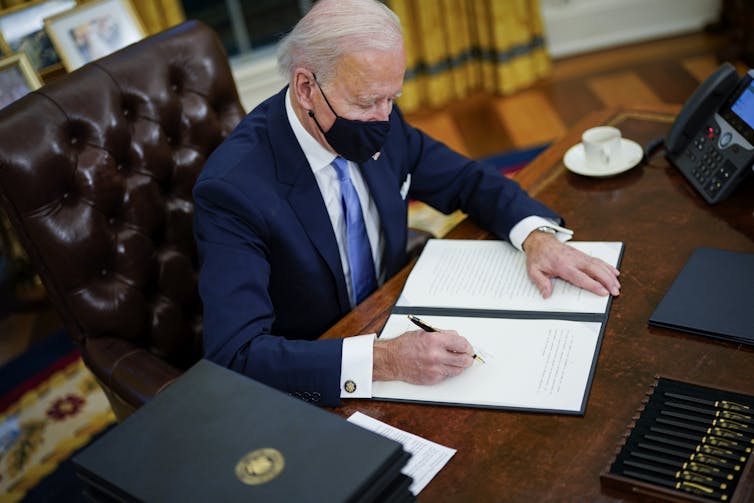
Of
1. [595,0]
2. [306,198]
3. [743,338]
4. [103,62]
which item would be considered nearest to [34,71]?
[103,62]

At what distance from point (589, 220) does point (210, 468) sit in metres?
1.14

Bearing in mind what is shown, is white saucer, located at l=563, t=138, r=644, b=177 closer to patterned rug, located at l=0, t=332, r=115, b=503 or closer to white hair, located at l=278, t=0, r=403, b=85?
white hair, located at l=278, t=0, r=403, b=85

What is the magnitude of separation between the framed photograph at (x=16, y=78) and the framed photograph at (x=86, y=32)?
0.18m

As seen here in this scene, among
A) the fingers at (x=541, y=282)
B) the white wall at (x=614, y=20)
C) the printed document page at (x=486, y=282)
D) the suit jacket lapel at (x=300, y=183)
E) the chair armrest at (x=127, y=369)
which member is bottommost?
the white wall at (x=614, y=20)

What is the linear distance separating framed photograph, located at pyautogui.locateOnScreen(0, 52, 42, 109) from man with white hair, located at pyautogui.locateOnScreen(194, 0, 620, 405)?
1296mm

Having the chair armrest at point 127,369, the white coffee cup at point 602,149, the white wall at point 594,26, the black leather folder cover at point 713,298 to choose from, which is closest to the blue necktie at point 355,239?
the chair armrest at point 127,369

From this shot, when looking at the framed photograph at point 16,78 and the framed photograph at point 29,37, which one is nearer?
the framed photograph at point 16,78

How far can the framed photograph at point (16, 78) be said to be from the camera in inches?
110

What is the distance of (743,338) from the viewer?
1.37 m

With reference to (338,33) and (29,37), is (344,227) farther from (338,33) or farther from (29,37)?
(29,37)

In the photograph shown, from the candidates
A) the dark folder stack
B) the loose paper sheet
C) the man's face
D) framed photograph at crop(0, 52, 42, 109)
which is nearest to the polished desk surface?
the loose paper sheet

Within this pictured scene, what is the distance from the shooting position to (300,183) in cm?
178

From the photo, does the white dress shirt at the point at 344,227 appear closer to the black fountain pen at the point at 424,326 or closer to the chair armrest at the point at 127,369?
the black fountain pen at the point at 424,326

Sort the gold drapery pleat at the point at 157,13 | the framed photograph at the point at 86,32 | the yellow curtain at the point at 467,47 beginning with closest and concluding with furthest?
the framed photograph at the point at 86,32, the gold drapery pleat at the point at 157,13, the yellow curtain at the point at 467,47
